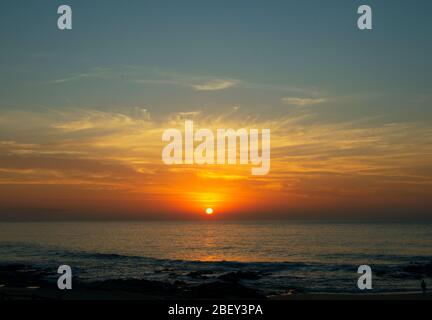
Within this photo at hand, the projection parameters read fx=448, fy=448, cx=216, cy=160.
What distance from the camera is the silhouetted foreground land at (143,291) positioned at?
25.9 m

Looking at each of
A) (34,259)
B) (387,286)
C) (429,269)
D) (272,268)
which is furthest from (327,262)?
(34,259)

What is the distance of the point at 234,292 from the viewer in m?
28.6

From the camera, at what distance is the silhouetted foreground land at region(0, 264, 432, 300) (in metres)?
25.9

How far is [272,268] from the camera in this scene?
5247 cm

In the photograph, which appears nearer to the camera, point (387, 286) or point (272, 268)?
point (387, 286)

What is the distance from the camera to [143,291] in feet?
101
